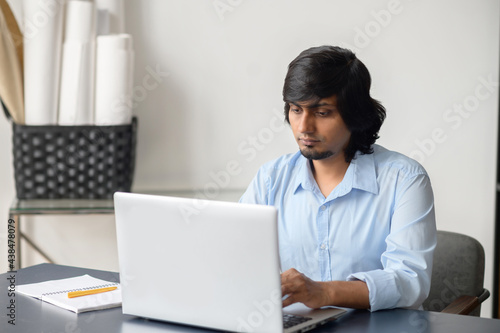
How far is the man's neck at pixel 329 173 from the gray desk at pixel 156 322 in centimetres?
48

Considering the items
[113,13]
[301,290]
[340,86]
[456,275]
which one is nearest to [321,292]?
[301,290]

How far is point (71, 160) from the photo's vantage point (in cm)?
245

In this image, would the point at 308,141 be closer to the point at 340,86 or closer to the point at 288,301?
the point at 340,86

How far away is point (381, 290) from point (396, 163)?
448mm

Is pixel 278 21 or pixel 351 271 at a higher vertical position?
pixel 278 21

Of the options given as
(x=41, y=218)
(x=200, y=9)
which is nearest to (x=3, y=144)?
(x=41, y=218)

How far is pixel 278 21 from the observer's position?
9.08ft

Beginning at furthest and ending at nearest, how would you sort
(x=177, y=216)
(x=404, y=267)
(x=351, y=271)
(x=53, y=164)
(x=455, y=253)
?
1. (x=53, y=164)
2. (x=455, y=253)
3. (x=351, y=271)
4. (x=404, y=267)
5. (x=177, y=216)

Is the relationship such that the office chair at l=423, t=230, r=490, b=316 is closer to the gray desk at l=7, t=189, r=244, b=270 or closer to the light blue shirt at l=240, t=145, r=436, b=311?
the light blue shirt at l=240, t=145, r=436, b=311

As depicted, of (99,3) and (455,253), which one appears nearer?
(455,253)

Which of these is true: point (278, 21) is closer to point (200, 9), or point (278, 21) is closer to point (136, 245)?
point (200, 9)

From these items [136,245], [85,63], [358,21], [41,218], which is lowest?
[41,218]

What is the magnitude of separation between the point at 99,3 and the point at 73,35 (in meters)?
0.19

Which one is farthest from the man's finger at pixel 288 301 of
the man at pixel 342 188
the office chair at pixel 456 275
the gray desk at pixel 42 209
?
the gray desk at pixel 42 209
